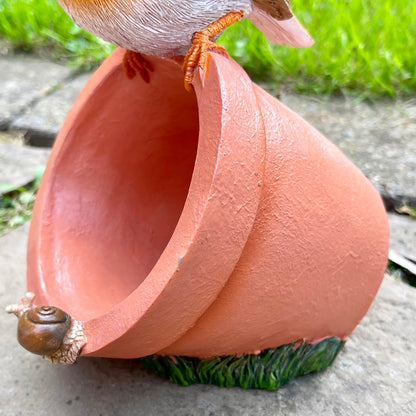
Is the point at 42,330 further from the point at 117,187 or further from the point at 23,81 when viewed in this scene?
the point at 23,81

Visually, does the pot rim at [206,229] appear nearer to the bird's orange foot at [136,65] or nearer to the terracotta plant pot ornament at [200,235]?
the terracotta plant pot ornament at [200,235]

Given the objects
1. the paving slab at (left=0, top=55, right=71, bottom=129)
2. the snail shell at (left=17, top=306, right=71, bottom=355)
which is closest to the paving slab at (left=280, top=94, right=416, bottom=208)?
the paving slab at (left=0, top=55, right=71, bottom=129)

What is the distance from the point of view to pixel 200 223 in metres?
0.89

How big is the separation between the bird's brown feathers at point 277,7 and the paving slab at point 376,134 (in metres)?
1.02

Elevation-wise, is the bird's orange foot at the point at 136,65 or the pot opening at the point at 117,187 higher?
the bird's orange foot at the point at 136,65

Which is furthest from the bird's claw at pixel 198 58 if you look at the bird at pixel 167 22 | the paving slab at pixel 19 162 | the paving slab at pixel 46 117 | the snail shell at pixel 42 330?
the paving slab at pixel 46 117

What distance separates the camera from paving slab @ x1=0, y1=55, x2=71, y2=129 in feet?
8.54

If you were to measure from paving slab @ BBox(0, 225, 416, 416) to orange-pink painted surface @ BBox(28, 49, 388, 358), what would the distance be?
13cm

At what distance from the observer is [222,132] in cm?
90

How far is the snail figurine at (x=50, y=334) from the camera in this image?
95 cm

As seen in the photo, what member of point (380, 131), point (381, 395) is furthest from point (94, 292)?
point (380, 131)

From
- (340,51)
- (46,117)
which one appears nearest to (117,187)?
(46,117)

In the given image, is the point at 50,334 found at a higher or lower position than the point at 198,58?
lower

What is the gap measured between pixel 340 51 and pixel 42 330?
6.95ft
